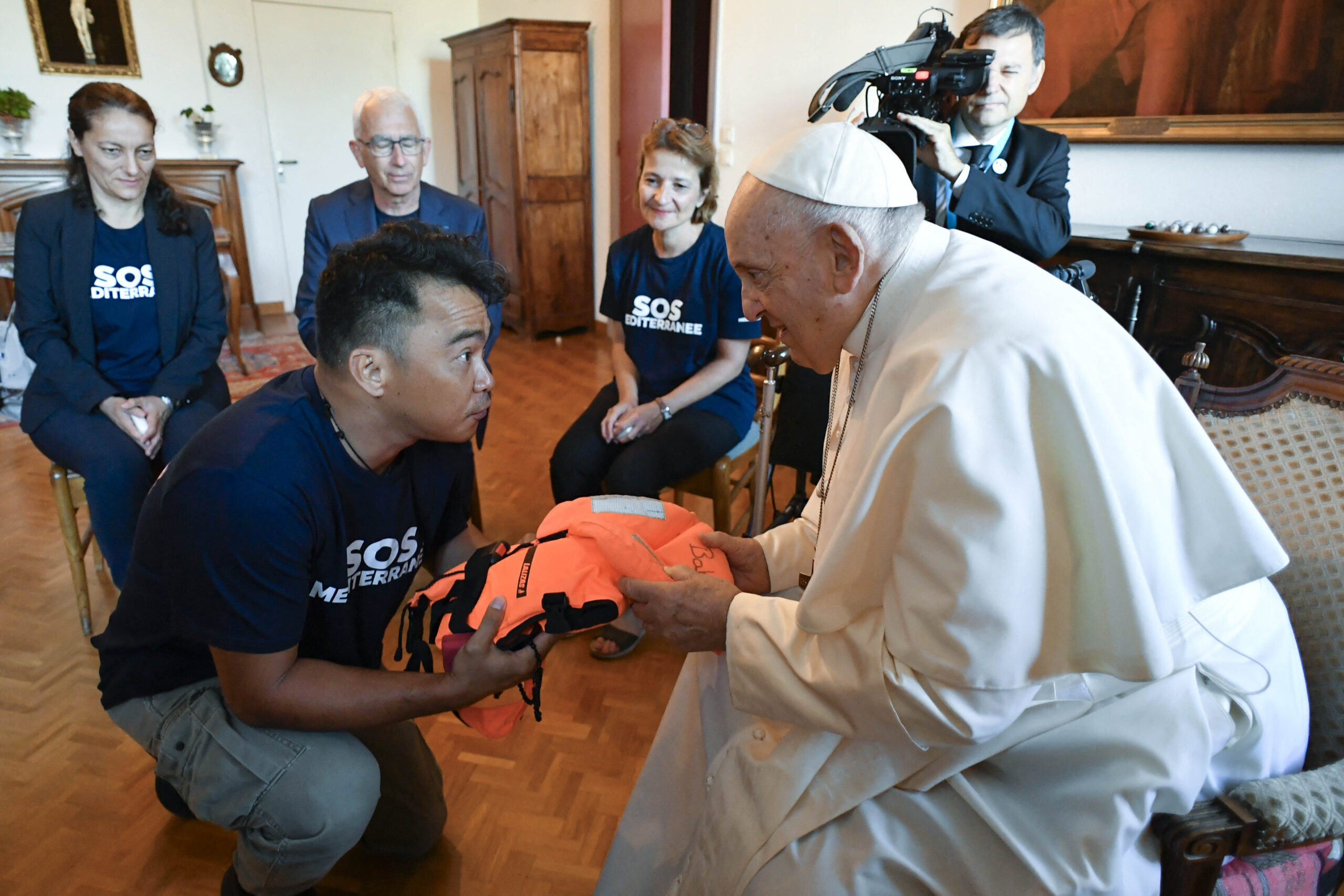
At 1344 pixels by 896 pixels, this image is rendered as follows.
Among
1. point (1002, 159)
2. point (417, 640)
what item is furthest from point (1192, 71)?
point (417, 640)

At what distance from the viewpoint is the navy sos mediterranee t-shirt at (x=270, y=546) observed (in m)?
1.22

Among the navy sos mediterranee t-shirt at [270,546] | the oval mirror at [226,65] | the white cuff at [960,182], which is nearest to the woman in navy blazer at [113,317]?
the navy sos mediterranee t-shirt at [270,546]

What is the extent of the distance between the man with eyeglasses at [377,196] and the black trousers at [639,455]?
1.60 feet

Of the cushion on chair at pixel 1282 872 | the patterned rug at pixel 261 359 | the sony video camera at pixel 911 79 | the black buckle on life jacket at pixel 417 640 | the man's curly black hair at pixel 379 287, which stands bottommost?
the patterned rug at pixel 261 359

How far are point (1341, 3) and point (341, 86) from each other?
7.20 m

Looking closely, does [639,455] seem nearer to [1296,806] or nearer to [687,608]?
[687,608]

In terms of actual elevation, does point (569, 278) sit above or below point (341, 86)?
below

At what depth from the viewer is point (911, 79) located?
201cm

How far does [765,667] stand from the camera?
1.17 metres

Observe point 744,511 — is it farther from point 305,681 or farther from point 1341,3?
point 1341,3

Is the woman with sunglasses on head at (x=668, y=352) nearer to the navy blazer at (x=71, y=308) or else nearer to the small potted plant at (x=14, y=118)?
the navy blazer at (x=71, y=308)

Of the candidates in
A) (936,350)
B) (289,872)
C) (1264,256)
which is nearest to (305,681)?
(289,872)

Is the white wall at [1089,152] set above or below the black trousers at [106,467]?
above
